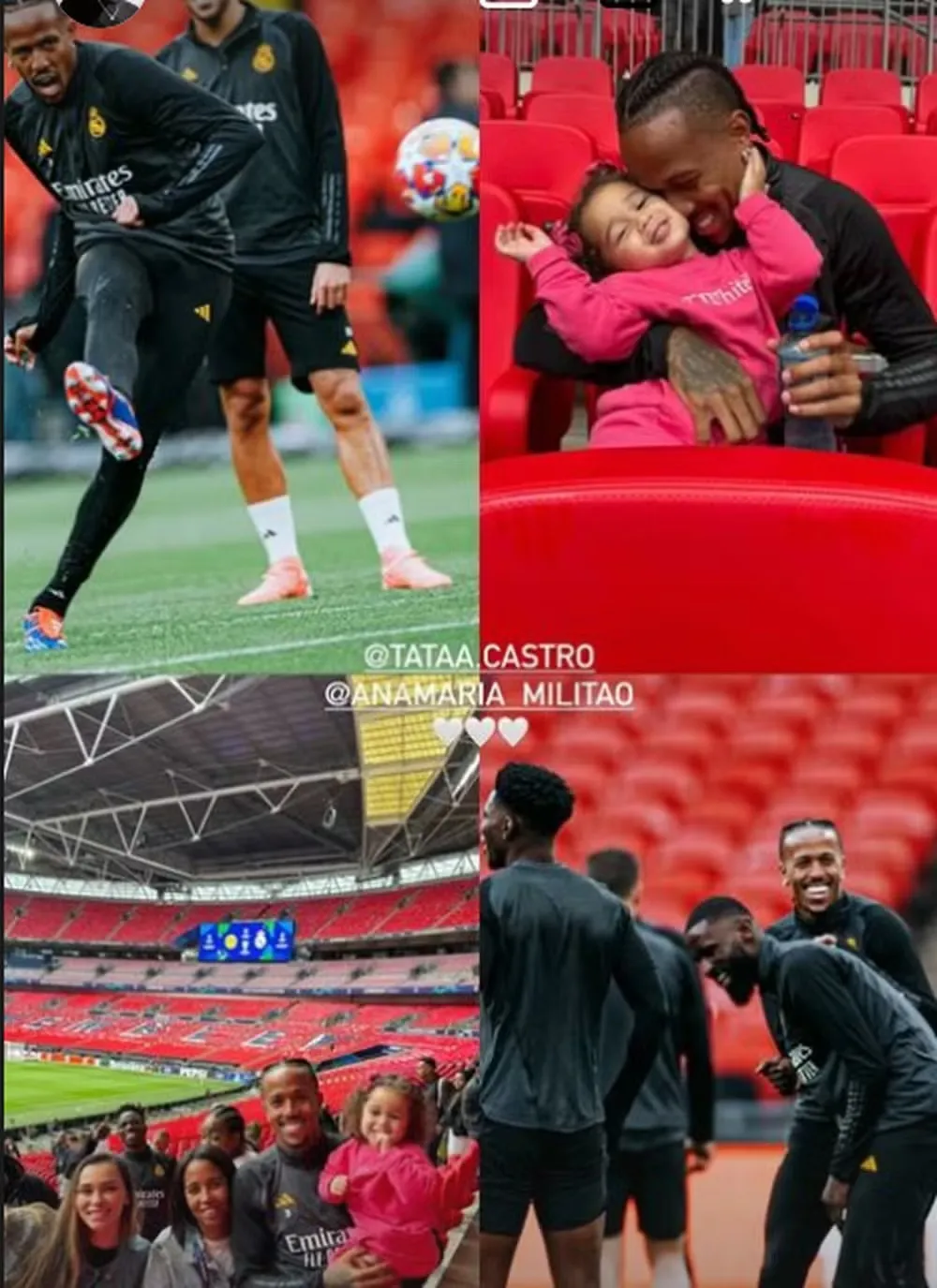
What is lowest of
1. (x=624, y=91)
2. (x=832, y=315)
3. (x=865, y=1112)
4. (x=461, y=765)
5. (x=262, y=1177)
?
(x=262, y=1177)

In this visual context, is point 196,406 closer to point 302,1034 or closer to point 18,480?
point 18,480

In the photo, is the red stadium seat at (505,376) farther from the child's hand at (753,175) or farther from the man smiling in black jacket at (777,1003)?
the man smiling in black jacket at (777,1003)

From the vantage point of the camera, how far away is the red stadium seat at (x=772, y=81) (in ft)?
9.49

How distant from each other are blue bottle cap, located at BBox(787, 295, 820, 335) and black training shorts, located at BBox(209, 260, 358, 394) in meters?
0.81

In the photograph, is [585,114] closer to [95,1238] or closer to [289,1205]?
[289,1205]

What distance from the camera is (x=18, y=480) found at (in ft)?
9.63

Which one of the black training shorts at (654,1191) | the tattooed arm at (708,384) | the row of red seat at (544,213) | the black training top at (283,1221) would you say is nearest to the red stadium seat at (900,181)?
the row of red seat at (544,213)

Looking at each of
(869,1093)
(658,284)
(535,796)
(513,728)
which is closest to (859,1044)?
(869,1093)

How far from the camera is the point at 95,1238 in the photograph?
2.90 metres

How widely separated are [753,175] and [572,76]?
0.39 meters

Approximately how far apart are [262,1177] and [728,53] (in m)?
2.26

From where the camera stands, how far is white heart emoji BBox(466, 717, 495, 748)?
2.84m

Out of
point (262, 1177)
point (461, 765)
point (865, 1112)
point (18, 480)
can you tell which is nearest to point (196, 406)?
point (18, 480)

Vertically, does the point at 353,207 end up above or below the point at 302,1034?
above
